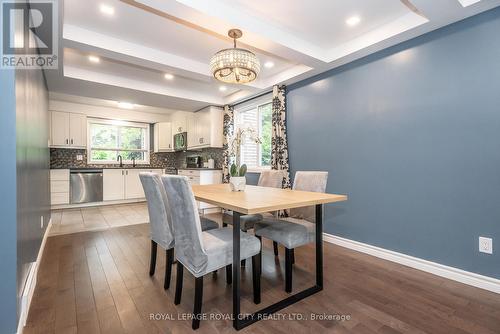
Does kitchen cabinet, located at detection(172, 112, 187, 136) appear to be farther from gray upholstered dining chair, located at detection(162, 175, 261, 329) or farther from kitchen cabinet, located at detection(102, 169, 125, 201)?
gray upholstered dining chair, located at detection(162, 175, 261, 329)

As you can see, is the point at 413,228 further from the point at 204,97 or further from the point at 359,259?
the point at 204,97

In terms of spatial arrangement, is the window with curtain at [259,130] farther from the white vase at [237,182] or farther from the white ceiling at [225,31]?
the white vase at [237,182]

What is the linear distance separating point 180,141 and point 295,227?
4895 mm

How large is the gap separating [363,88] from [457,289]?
2.23m

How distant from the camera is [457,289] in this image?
2008 mm

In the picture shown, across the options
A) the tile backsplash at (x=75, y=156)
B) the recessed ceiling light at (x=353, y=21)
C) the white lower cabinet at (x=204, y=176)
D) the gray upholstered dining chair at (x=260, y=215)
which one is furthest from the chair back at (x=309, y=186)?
the tile backsplash at (x=75, y=156)

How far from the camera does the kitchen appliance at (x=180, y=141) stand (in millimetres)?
6089

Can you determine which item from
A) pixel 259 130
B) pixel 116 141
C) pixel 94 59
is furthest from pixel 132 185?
pixel 259 130

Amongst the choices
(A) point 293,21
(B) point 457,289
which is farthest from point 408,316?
(A) point 293,21

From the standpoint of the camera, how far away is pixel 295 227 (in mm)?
→ 2057

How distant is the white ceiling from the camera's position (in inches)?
82.8

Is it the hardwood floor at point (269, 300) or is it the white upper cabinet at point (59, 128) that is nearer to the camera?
the hardwood floor at point (269, 300)

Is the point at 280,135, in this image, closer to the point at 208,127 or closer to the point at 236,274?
the point at 208,127

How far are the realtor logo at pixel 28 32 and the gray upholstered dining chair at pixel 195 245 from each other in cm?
117
